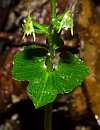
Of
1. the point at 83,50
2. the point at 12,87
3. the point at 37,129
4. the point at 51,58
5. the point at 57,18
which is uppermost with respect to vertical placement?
the point at 57,18

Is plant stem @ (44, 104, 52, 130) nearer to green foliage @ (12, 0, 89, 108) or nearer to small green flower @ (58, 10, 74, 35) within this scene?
green foliage @ (12, 0, 89, 108)

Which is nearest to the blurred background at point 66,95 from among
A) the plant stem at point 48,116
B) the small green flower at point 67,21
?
the plant stem at point 48,116

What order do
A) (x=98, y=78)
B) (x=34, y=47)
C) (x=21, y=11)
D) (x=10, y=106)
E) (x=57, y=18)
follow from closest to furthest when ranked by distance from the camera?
1. (x=57, y=18)
2. (x=34, y=47)
3. (x=98, y=78)
4. (x=10, y=106)
5. (x=21, y=11)

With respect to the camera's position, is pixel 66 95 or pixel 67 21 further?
pixel 66 95

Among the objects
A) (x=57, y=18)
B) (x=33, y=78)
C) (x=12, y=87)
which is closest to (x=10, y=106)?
(x=12, y=87)

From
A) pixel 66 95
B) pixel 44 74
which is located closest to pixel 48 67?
pixel 44 74

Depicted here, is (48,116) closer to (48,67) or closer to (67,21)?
(48,67)

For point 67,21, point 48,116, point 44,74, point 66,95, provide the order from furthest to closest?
point 66,95
point 48,116
point 44,74
point 67,21

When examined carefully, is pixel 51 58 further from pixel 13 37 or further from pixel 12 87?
pixel 13 37
